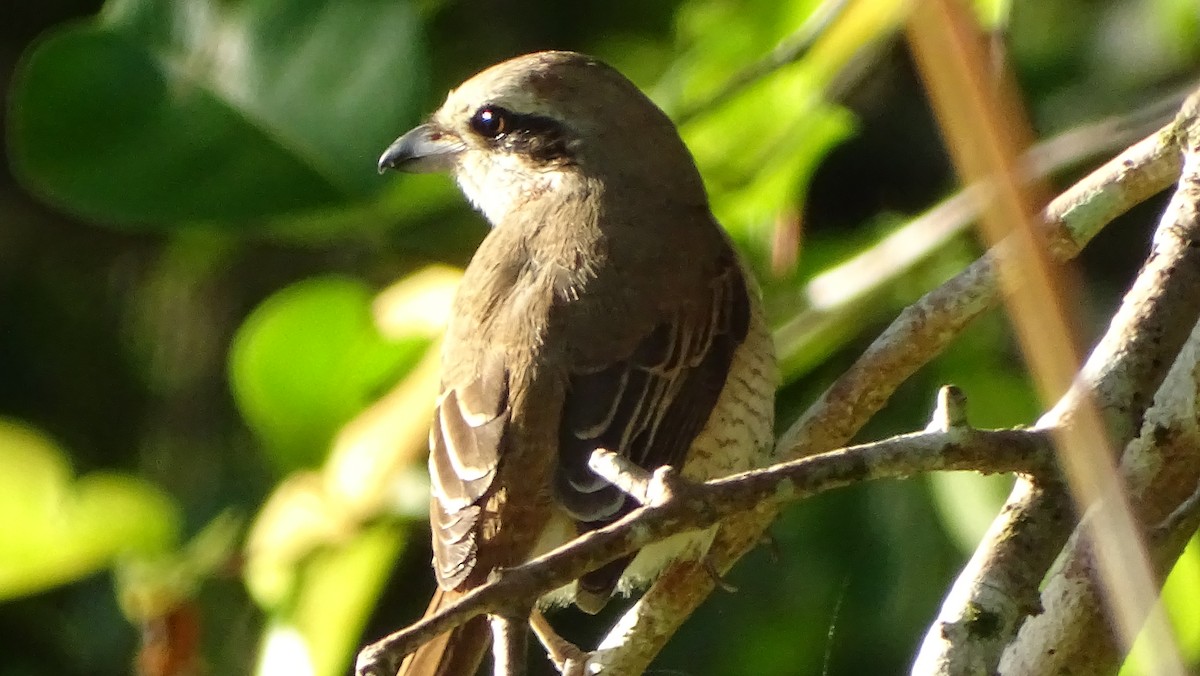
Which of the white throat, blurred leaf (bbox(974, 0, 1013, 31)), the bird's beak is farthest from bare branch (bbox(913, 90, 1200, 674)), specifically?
the bird's beak

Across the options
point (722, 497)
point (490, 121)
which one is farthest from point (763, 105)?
point (722, 497)

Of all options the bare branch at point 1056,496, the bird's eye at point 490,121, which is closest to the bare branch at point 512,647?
the bare branch at point 1056,496

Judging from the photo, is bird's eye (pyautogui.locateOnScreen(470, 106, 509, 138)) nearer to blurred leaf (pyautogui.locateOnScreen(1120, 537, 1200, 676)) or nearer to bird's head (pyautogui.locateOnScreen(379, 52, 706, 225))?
bird's head (pyautogui.locateOnScreen(379, 52, 706, 225))

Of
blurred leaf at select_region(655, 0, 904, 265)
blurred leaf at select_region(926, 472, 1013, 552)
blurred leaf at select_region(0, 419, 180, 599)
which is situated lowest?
blurred leaf at select_region(926, 472, 1013, 552)

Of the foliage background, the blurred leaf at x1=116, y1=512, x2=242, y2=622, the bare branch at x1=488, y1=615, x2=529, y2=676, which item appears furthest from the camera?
the blurred leaf at x1=116, y1=512, x2=242, y2=622

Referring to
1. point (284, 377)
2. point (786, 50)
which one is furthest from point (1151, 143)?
point (284, 377)

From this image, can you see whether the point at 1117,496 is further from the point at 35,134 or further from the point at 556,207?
the point at 35,134

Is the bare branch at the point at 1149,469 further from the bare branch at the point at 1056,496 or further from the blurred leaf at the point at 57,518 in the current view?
the blurred leaf at the point at 57,518

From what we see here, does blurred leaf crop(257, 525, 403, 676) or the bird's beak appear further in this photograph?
the bird's beak
